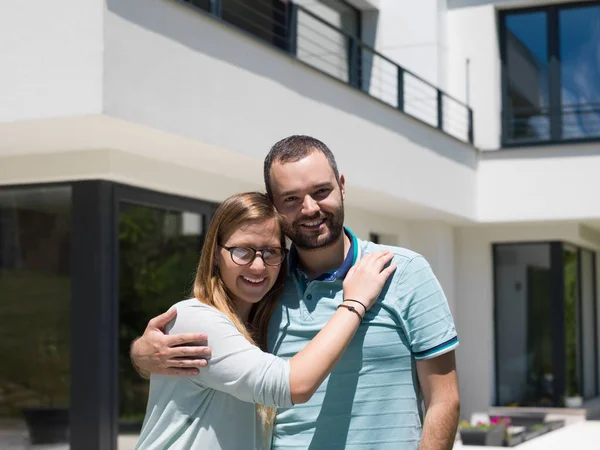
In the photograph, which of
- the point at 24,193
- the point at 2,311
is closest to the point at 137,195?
the point at 24,193

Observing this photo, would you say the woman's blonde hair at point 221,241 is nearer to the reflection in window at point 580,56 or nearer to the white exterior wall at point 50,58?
the white exterior wall at point 50,58

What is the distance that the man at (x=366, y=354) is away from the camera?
2789 millimetres

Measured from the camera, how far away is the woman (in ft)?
8.71

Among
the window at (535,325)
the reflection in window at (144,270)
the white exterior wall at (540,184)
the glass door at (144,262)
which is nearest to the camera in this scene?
the glass door at (144,262)

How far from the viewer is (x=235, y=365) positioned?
105 inches

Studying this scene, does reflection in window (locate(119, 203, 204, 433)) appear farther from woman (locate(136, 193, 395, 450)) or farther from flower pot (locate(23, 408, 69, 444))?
woman (locate(136, 193, 395, 450))

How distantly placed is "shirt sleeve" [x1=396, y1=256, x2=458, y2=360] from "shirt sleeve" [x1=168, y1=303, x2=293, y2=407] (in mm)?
375

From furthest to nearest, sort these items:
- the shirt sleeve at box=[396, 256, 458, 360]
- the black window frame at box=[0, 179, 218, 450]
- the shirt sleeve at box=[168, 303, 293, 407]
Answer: the black window frame at box=[0, 179, 218, 450] → the shirt sleeve at box=[396, 256, 458, 360] → the shirt sleeve at box=[168, 303, 293, 407]

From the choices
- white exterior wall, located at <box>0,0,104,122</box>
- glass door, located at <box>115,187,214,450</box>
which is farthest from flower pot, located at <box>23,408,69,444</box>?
white exterior wall, located at <box>0,0,104,122</box>

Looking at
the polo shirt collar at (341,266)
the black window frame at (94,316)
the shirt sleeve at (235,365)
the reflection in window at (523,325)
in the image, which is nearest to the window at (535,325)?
the reflection in window at (523,325)

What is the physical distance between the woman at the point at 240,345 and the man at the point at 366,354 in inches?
2.6

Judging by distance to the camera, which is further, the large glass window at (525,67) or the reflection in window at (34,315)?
the large glass window at (525,67)

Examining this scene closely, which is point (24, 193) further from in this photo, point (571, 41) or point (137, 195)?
point (571, 41)

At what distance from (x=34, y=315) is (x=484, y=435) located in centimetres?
528
